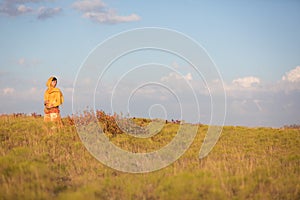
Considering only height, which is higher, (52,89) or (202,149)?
(52,89)

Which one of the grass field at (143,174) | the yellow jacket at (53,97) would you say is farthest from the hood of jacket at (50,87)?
the grass field at (143,174)

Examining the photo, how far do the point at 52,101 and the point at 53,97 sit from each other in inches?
8.3

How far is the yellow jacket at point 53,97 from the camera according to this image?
63.0ft

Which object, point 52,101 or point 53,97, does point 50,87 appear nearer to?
point 53,97

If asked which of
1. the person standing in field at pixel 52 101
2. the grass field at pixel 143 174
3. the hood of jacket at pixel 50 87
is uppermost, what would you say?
the hood of jacket at pixel 50 87

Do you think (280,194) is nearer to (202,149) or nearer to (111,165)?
(111,165)

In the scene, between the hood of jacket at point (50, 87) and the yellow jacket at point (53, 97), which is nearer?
the yellow jacket at point (53, 97)

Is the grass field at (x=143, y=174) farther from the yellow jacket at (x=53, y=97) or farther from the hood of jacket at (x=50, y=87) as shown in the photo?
the hood of jacket at (x=50, y=87)

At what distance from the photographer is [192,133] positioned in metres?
19.4

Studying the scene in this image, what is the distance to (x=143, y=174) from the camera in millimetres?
10797

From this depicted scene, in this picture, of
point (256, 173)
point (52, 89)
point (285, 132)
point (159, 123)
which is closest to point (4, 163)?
point (256, 173)

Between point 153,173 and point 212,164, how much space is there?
2.11 meters

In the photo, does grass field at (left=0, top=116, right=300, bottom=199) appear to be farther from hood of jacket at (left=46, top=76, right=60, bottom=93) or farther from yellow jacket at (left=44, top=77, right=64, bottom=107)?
hood of jacket at (left=46, top=76, right=60, bottom=93)

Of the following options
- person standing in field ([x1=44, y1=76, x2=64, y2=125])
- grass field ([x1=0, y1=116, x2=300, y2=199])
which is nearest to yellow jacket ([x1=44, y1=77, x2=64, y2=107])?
person standing in field ([x1=44, y1=76, x2=64, y2=125])
